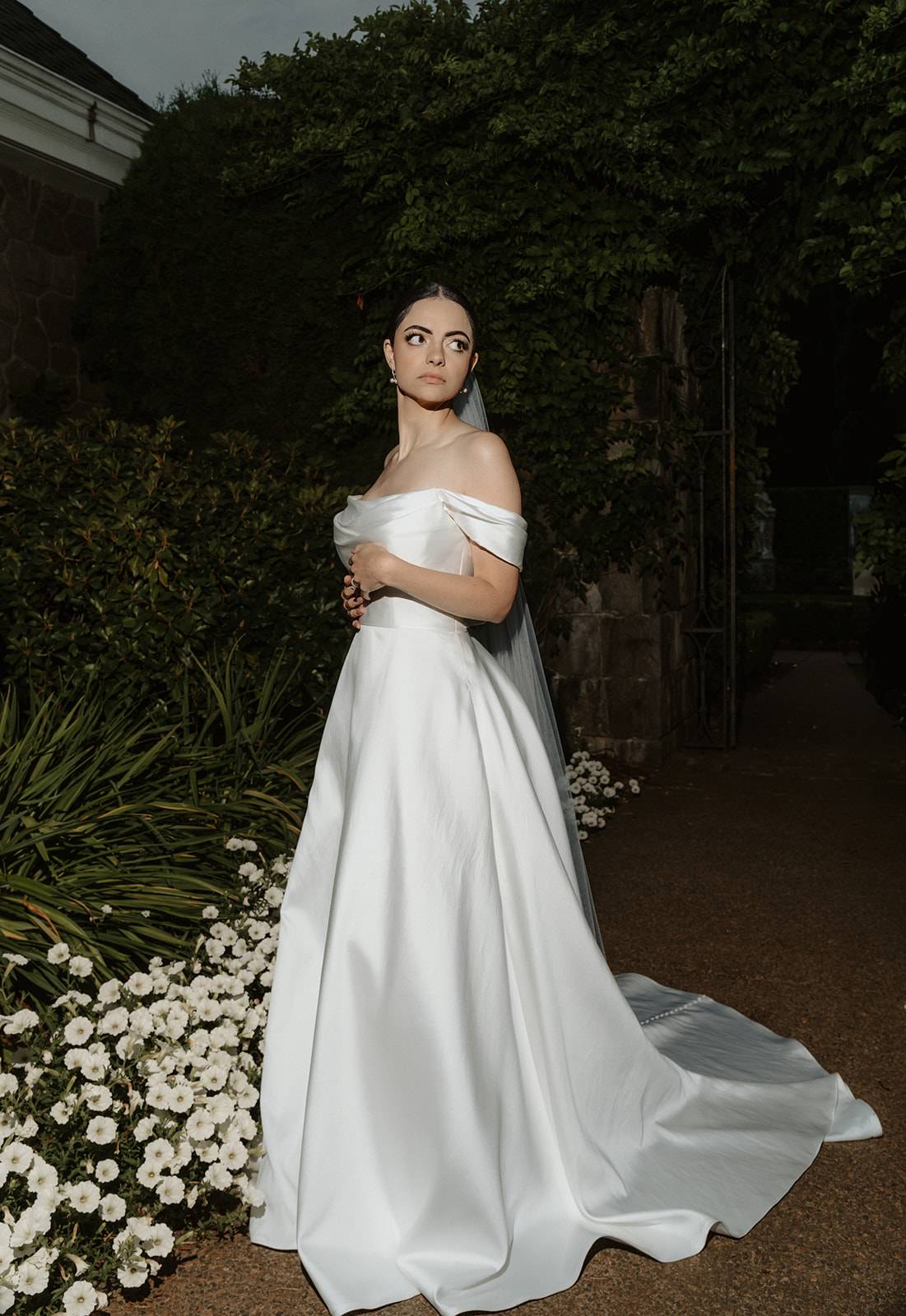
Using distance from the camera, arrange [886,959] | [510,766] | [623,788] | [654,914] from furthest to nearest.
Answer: [623,788], [654,914], [886,959], [510,766]

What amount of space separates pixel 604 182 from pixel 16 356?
369cm

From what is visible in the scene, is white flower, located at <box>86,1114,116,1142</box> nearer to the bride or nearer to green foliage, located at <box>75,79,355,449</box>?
the bride

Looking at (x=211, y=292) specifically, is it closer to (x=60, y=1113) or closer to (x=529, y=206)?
(x=529, y=206)

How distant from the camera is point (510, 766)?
2.40m

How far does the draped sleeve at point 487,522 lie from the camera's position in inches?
92.1

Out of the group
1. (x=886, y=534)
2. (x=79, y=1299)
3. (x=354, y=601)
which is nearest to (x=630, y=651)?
(x=886, y=534)

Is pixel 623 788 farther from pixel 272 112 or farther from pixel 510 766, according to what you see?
pixel 272 112

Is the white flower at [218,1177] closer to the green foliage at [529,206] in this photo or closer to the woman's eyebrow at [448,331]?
the woman's eyebrow at [448,331]

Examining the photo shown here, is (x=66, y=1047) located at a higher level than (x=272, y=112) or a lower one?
lower

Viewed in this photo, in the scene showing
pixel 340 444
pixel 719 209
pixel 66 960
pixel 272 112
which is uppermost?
pixel 272 112

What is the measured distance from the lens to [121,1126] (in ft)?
7.89

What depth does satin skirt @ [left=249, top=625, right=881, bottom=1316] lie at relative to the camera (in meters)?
2.14

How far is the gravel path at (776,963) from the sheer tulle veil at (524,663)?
77 centimetres

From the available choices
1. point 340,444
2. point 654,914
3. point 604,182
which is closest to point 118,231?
point 340,444
